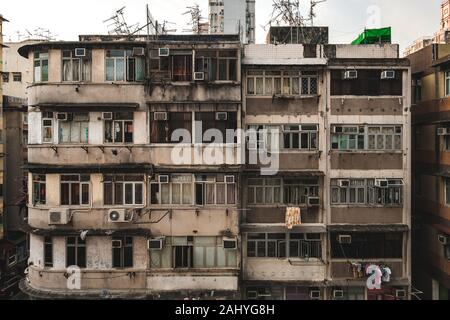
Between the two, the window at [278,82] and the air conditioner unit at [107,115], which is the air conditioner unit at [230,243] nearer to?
the window at [278,82]

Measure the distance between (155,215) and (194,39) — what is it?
705 cm

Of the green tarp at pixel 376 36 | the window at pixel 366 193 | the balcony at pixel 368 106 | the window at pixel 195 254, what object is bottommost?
the window at pixel 195 254

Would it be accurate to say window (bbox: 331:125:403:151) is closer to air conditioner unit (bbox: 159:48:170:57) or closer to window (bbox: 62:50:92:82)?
air conditioner unit (bbox: 159:48:170:57)

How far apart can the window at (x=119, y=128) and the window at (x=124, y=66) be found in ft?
4.20

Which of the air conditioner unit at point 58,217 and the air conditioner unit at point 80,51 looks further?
the air conditioner unit at point 80,51

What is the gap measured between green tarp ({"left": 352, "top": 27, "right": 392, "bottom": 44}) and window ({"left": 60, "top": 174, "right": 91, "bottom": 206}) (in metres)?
12.1

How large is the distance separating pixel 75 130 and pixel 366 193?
10785mm

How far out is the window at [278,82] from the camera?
43.7ft

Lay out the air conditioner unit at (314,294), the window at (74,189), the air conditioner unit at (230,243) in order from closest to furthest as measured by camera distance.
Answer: the air conditioner unit at (230,243)
the window at (74,189)
the air conditioner unit at (314,294)

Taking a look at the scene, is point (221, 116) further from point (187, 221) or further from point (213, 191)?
point (187, 221)

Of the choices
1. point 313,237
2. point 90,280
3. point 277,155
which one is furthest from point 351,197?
point 90,280

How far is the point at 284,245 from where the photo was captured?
13.5 m

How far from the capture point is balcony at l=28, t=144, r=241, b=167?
1258 cm

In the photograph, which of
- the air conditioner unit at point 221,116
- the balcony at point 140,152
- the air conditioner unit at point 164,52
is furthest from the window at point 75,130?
the air conditioner unit at point 221,116
